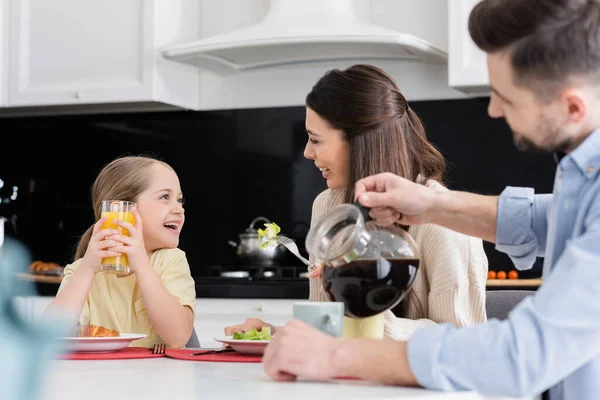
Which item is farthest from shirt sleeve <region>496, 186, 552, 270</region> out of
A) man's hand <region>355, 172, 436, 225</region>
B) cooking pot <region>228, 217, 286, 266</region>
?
cooking pot <region>228, 217, 286, 266</region>

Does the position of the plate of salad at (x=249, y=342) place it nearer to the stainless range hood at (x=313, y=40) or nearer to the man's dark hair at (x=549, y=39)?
the man's dark hair at (x=549, y=39)

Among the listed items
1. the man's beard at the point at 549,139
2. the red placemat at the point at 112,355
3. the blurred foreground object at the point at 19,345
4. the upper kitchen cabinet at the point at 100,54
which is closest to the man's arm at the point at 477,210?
the man's beard at the point at 549,139

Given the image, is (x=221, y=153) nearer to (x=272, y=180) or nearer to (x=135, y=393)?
(x=272, y=180)

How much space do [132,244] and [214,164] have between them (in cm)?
230

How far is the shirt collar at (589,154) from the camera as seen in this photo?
3.42 feet

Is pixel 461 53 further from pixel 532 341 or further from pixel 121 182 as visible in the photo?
pixel 532 341

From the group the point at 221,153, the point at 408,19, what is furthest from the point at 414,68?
the point at 221,153

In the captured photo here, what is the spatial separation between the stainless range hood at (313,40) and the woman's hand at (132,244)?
1.82 metres

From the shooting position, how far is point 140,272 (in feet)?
5.89

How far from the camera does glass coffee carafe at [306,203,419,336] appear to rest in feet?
3.92

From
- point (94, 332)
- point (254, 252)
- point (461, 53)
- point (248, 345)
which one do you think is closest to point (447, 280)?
point (248, 345)

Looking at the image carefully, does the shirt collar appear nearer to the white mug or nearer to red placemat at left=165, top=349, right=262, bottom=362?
the white mug

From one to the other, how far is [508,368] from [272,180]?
3084 mm

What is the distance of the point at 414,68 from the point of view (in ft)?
12.3
